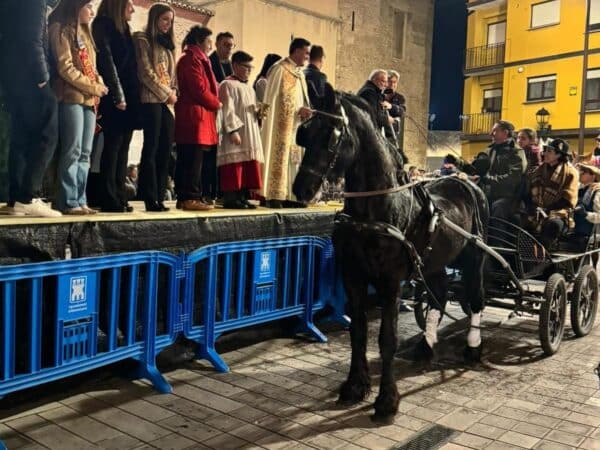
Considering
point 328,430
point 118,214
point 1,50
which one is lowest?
point 328,430

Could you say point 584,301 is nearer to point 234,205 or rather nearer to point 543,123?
point 234,205

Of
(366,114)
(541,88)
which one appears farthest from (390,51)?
(366,114)

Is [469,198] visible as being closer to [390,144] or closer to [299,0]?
[390,144]

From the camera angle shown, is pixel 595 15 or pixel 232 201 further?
pixel 595 15

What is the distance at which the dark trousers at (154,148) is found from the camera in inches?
225

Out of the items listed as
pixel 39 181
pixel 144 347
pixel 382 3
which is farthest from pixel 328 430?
pixel 382 3

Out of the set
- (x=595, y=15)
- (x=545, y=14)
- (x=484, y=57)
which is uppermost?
(x=545, y=14)

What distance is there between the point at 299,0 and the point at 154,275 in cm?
1971

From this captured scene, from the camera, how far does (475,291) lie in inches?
239

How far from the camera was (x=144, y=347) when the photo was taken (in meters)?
4.94

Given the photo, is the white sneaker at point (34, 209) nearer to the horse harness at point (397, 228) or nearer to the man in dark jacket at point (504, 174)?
the horse harness at point (397, 228)

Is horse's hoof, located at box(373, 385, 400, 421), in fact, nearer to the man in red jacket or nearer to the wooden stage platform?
the wooden stage platform

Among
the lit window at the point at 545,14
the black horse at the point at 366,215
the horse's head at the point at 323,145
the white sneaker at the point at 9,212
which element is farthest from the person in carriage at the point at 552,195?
the lit window at the point at 545,14

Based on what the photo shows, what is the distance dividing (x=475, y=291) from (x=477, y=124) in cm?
2470
